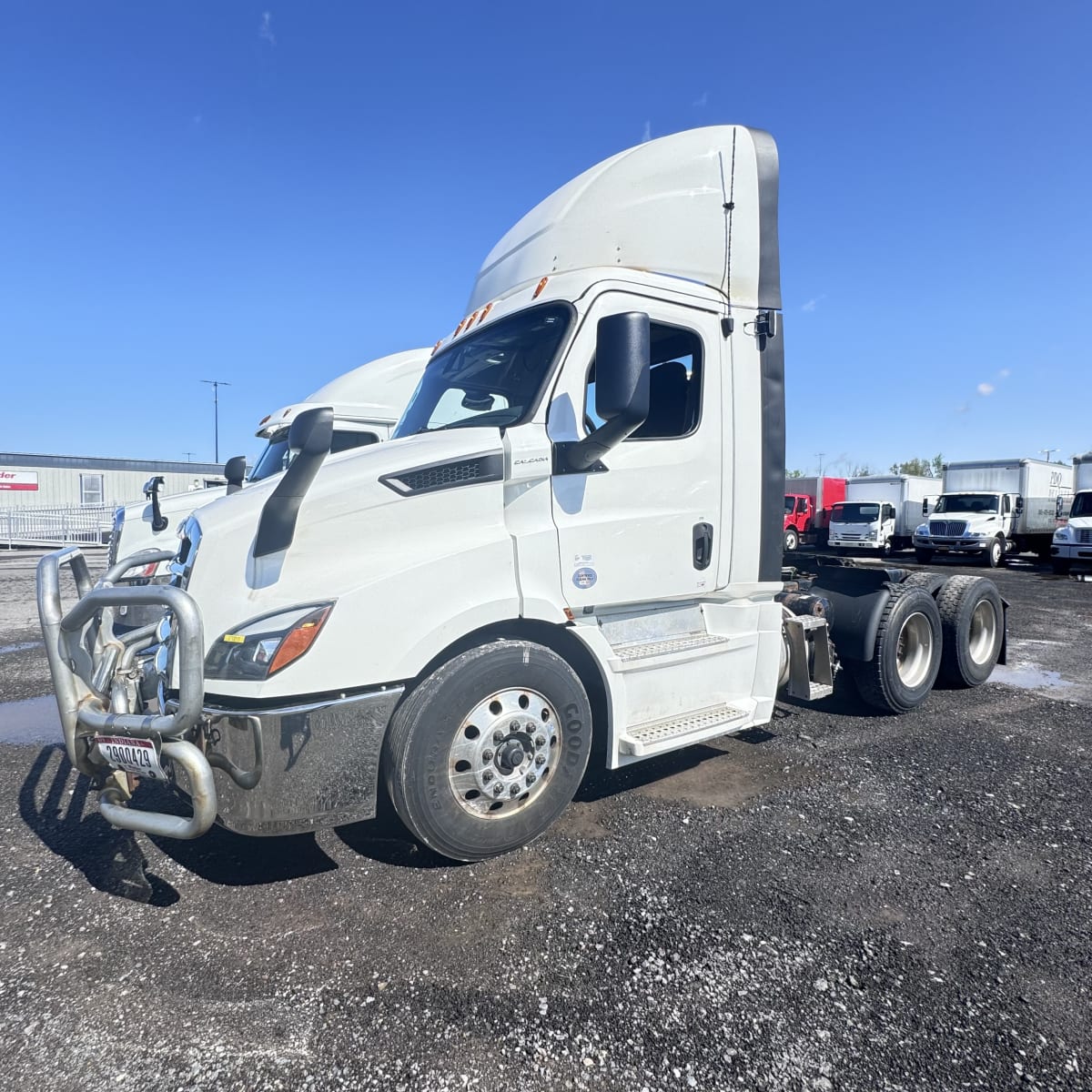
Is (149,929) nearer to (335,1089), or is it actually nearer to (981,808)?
(335,1089)

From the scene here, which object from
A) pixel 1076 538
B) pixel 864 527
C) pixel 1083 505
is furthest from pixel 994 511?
pixel 864 527

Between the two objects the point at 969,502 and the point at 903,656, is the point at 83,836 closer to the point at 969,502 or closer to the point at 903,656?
the point at 903,656

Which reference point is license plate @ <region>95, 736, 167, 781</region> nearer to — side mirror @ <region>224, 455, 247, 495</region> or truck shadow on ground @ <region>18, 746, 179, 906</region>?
truck shadow on ground @ <region>18, 746, 179, 906</region>

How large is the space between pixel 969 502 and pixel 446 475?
85.1 feet

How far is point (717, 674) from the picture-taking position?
415cm

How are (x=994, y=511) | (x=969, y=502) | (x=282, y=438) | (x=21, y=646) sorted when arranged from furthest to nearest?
(x=969, y=502), (x=994, y=511), (x=21, y=646), (x=282, y=438)

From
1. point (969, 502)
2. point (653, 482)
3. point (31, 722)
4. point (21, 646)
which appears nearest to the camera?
point (653, 482)

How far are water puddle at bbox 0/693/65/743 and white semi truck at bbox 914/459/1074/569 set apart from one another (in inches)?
979

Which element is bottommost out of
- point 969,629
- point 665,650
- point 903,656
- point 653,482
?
point 903,656

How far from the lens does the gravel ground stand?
215cm

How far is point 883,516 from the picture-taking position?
28062 mm

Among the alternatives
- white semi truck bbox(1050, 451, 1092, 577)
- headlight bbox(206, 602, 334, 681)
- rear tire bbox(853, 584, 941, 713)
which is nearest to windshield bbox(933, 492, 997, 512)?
white semi truck bbox(1050, 451, 1092, 577)

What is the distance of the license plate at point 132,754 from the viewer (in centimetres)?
268

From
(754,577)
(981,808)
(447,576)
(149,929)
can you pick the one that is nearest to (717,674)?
(754,577)
